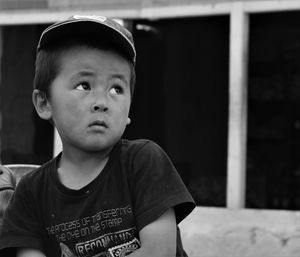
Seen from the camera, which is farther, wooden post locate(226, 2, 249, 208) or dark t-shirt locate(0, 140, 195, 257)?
wooden post locate(226, 2, 249, 208)

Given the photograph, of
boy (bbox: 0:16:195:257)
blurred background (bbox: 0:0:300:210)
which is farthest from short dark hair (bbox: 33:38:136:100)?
blurred background (bbox: 0:0:300:210)

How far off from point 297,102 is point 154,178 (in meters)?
2.89

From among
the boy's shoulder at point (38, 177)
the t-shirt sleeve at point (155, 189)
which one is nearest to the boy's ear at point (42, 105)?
the boy's shoulder at point (38, 177)

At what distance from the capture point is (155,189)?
2.25 meters

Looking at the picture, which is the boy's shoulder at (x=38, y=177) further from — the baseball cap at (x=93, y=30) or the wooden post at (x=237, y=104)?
the wooden post at (x=237, y=104)

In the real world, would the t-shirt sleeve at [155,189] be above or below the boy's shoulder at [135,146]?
below

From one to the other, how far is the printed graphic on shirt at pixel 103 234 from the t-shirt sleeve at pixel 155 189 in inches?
1.9

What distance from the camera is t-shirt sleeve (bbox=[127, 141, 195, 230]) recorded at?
7.32 feet

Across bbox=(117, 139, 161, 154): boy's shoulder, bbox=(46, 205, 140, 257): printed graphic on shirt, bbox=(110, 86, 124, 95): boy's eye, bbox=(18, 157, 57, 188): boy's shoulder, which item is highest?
bbox=(110, 86, 124, 95): boy's eye

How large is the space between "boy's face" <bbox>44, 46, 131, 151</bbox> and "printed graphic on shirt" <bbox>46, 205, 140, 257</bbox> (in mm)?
176

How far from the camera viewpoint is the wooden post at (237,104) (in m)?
5.16

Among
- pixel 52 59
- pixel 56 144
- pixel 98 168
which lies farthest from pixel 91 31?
pixel 56 144

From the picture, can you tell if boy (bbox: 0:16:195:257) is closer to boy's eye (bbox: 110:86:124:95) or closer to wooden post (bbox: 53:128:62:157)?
boy's eye (bbox: 110:86:124:95)

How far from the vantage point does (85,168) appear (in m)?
2.36
